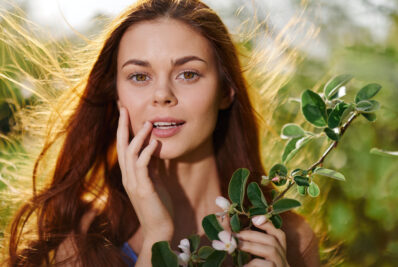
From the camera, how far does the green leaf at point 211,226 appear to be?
4.01 ft

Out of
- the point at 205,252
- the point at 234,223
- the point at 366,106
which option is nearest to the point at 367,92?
the point at 366,106

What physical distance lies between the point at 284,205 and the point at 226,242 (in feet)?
0.58

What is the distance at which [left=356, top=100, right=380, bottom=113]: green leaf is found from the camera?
115 centimetres

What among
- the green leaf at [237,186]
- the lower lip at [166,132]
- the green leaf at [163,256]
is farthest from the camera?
the lower lip at [166,132]

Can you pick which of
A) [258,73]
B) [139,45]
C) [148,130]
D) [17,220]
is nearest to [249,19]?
[258,73]

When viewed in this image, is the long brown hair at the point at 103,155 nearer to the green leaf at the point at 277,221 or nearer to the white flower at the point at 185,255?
the white flower at the point at 185,255

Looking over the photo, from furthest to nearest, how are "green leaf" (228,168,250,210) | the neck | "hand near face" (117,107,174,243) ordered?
the neck
"hand near face" (117,107,174,243)
"green leaf" (228,168,250,210)

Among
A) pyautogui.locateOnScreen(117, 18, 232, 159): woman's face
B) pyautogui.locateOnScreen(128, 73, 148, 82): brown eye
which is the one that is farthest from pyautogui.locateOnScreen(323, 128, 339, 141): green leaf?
pyautogui.locateOnScreen(128, 73, 148, 82): brown eye

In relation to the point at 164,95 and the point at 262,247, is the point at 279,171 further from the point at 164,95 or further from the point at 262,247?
the point at 164,95

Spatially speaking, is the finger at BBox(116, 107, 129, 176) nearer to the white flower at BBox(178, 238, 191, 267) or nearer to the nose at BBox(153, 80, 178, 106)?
the nose at BBox(153, 80, 178, 106)

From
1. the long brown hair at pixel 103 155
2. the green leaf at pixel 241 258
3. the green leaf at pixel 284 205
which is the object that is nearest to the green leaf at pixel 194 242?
the green leaf at pixel 241 258

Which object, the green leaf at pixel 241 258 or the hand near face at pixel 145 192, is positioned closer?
the green leaf at pixel 241 258

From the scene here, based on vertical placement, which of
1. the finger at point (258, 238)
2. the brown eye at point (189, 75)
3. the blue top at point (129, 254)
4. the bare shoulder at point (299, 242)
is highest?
the brown eye at point (189, 75)

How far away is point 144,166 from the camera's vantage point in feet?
5.33
